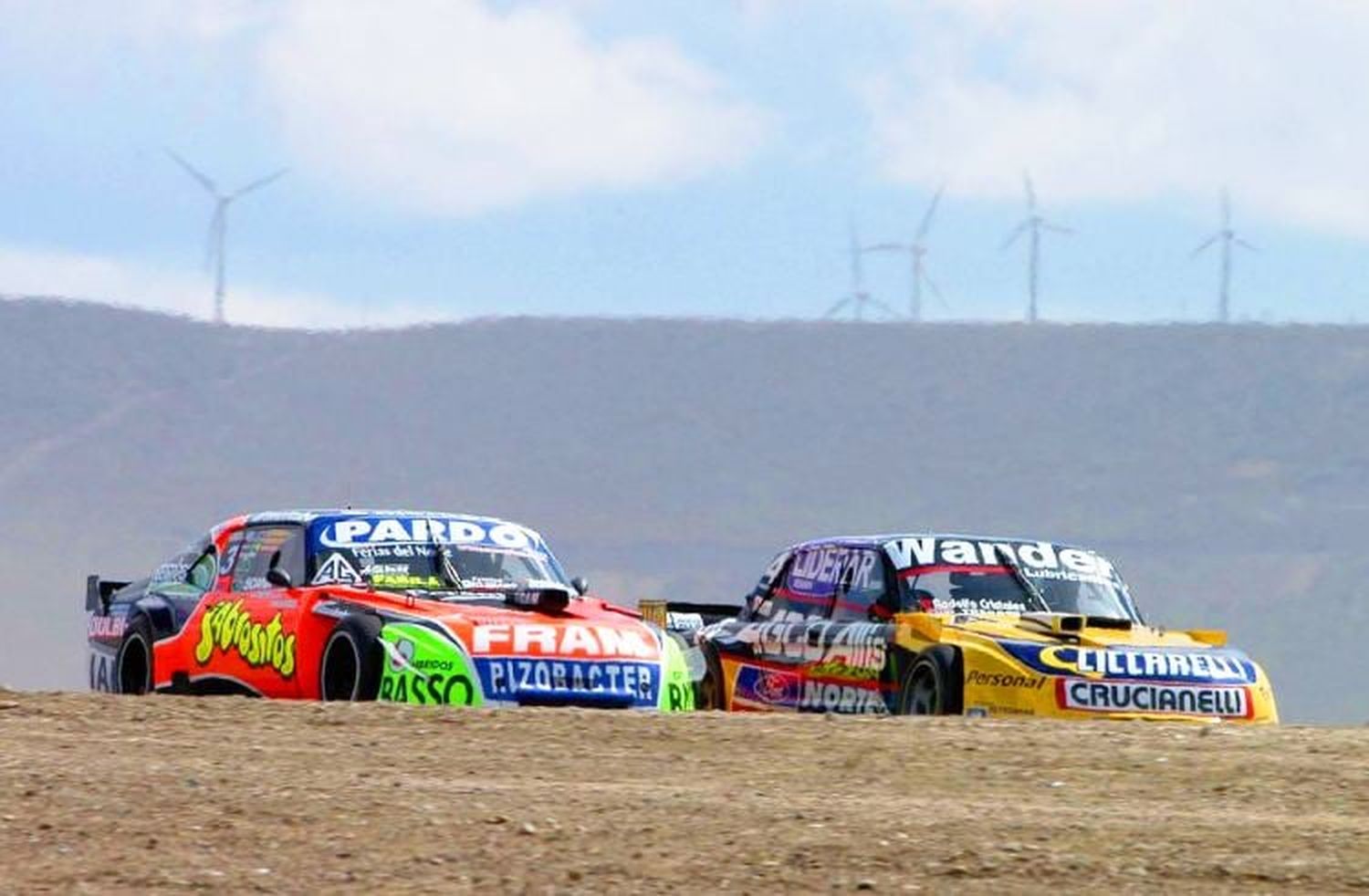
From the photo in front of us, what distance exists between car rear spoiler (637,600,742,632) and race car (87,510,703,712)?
176 cm

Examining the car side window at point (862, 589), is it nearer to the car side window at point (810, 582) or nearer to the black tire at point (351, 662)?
the car side window at point (810, 582)

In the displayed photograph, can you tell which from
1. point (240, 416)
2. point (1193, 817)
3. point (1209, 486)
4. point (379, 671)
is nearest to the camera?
point (1193, 817)

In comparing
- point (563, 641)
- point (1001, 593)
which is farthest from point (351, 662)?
point (1001, 593)

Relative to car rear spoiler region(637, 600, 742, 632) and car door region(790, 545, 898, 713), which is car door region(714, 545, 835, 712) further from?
car rear spoiler region(637, 600, 742, 632)

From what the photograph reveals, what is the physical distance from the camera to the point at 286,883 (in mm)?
7348

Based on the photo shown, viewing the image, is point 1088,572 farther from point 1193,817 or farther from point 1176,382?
point 1176,382

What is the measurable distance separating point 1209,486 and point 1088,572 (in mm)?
69685

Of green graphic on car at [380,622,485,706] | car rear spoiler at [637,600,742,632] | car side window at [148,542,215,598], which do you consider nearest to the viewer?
green graphic on car at [380,622,485,706]

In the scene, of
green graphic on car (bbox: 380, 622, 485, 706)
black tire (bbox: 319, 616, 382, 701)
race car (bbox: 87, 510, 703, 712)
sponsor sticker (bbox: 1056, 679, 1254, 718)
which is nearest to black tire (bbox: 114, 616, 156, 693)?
race car (bbox: 87, 510, 703, 712)

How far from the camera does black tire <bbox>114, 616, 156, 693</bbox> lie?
587 inches

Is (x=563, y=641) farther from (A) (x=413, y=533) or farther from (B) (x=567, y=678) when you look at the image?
(A) (x=413, y=533)

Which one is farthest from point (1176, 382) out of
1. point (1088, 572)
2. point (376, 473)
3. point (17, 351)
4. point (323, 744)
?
point (323, 744)

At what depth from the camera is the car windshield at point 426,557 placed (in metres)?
14.1

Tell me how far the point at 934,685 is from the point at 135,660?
4.38 meters
